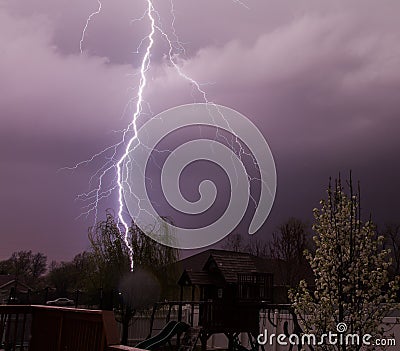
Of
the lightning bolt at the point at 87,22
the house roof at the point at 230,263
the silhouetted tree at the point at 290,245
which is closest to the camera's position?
the house roof at the point at 230,263

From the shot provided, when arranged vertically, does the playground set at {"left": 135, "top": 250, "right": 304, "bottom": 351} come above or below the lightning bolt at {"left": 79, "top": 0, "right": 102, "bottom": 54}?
below

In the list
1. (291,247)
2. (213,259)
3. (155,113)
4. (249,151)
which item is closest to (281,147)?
(249,151)

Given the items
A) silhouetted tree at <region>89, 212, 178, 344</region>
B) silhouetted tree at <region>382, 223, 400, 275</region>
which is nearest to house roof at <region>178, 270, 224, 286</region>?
silhouetted tree at <region>89, 212, 178, 344</region>

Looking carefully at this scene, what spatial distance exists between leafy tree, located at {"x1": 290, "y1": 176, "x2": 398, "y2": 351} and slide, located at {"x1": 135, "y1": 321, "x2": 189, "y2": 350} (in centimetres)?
540

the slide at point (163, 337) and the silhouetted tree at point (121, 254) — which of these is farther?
the silhouetted tree at point (121, 254)

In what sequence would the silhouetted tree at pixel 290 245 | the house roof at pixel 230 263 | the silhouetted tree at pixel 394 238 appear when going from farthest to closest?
1. the silhouetted tree at pixel 290 245
2. the silhouetted tree at pixel 394 238
3. the house roof at pixel 230 263

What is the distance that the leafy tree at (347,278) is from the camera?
5340mm

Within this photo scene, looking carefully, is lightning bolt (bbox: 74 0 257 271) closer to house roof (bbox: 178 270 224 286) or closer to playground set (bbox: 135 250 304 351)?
house roof (bbox: 178 270 224 286)

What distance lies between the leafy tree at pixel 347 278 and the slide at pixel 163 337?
17.7 ft

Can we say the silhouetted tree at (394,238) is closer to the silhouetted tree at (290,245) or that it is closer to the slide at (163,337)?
the silhouetted tree at (290,245)

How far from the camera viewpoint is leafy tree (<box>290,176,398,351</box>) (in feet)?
17.5

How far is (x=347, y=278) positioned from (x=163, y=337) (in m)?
6.53

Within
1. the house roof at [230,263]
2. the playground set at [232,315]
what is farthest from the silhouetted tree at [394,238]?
the playground set at [232,315]

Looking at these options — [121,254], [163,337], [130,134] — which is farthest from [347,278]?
[121,254]
